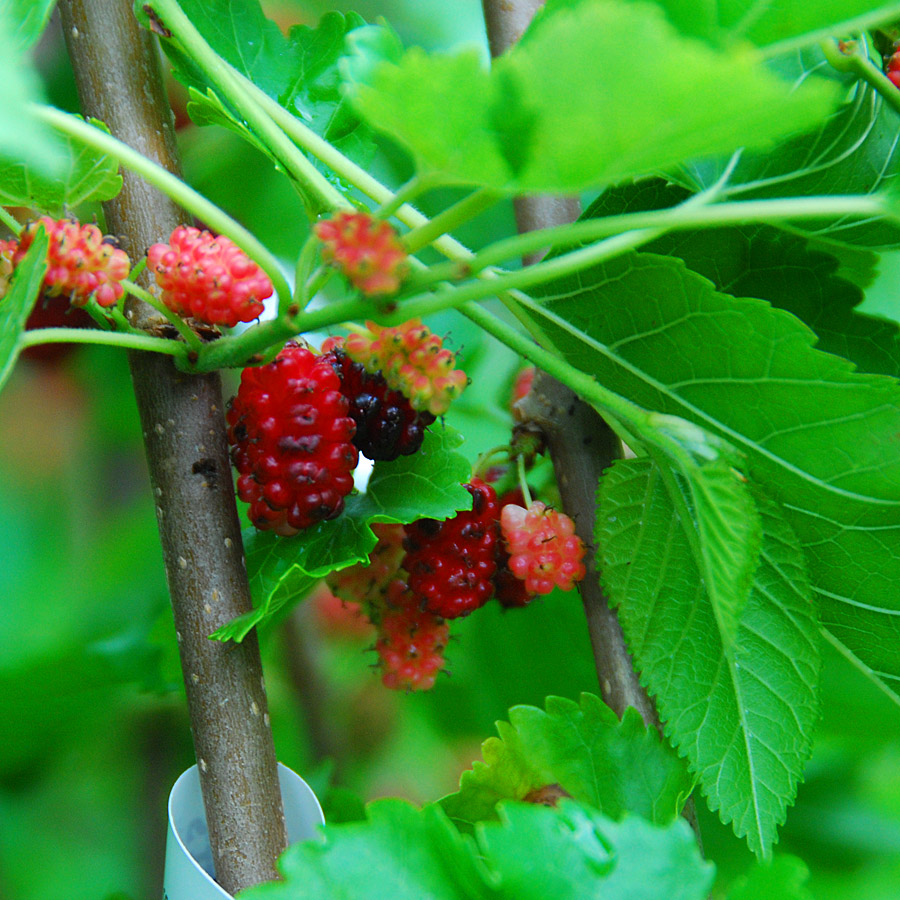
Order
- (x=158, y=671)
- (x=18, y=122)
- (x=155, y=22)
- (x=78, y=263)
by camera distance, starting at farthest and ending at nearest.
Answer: (x=158, y=671)
(x=155, y=22)
(x=78, y=263)
(x=18, y=122)

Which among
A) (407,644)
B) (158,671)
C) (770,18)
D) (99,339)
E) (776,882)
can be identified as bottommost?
(158,671)

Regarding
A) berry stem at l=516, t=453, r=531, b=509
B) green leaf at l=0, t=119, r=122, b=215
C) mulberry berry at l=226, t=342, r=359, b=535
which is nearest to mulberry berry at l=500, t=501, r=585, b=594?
berry stem at l=516, t=453, r=531, b=509

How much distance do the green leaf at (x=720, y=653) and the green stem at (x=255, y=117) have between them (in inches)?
9.4

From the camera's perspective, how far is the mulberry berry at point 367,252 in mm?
377

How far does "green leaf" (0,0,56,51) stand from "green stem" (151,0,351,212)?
134mm

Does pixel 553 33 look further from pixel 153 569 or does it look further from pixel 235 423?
pixel 153 569

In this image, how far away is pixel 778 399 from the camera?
0.50m

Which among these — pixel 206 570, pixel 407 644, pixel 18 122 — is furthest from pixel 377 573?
pixel 18 122

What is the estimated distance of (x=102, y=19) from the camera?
59 cm

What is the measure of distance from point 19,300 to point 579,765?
0.43 meters

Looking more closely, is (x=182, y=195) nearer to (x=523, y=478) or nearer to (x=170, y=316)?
(x=170, y=316)

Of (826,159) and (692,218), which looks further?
(826,159)

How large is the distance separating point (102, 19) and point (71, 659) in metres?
0.63

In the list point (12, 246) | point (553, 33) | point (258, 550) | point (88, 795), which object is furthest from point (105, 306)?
point (88, 795)
